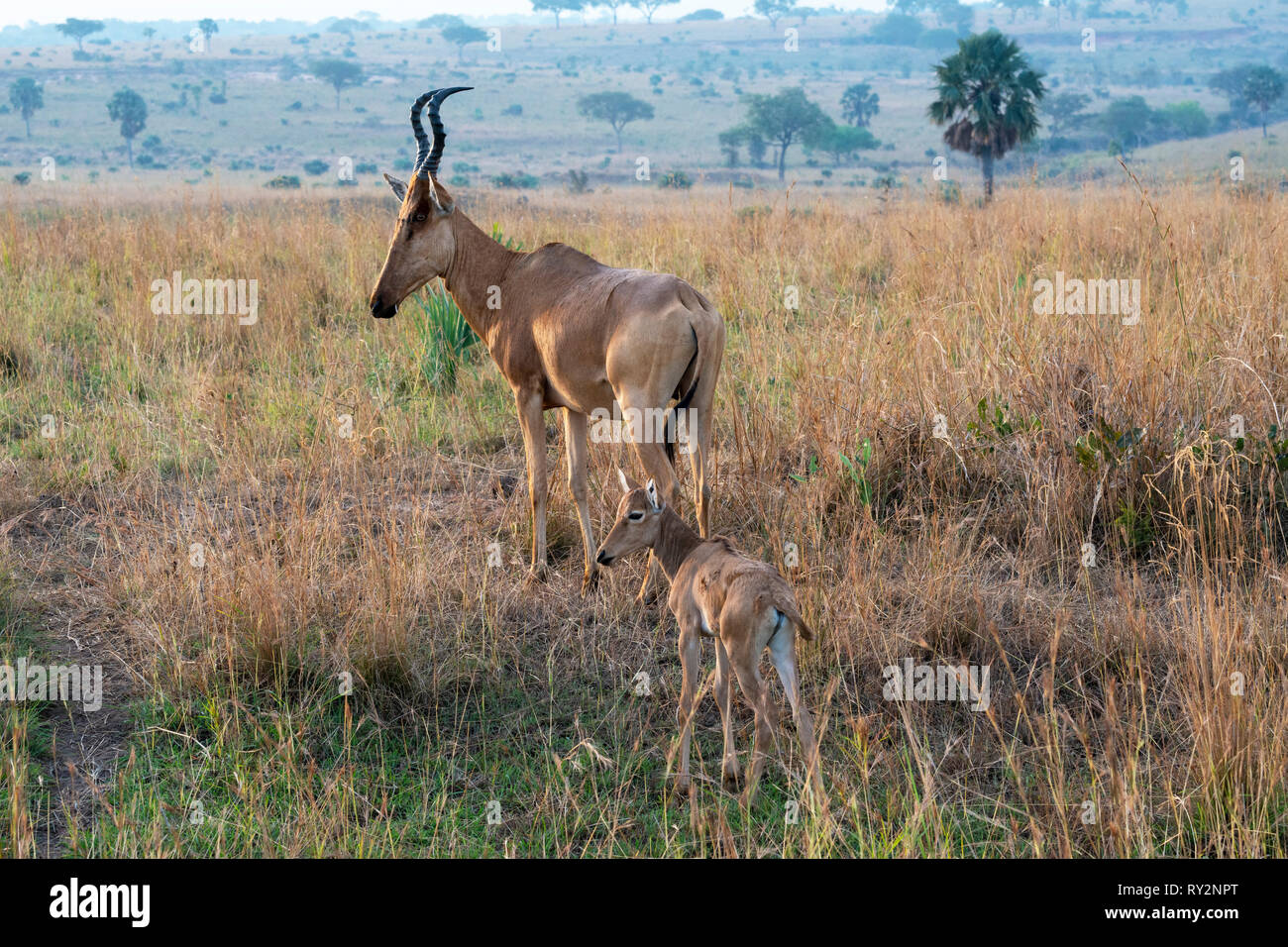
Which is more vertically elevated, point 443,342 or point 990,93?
point 990,93

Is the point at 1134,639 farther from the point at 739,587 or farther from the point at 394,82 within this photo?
the point at 394,82

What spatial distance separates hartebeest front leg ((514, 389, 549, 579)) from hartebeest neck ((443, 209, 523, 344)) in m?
0.55

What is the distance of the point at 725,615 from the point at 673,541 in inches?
25.7

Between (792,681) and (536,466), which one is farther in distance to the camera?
(536,466)

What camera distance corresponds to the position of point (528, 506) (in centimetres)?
624

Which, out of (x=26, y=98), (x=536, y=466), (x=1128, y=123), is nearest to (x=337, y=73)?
(x=26, y=98)

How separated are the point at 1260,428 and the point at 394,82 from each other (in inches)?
3666

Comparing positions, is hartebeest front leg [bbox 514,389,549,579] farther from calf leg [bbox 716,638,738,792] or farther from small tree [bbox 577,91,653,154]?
small tree [bbox 577,91,653,154]

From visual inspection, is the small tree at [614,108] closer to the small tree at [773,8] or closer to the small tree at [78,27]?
the small tree at [78,27]

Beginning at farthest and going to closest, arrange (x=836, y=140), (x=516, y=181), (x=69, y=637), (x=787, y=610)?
(x=836, y=140), (x=516, y=181), (x=69, y=637), (x=787, y=610)

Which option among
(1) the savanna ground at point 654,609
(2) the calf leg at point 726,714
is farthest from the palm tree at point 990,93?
(2) the calf leg at point 726,714

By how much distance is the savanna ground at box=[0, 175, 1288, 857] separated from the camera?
381 cm

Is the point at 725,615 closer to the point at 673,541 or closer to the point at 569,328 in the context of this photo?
the point at 673,541

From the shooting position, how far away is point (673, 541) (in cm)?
443
